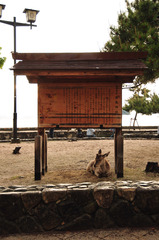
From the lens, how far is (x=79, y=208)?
3.76 meters

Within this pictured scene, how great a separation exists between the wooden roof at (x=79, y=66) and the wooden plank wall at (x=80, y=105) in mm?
248

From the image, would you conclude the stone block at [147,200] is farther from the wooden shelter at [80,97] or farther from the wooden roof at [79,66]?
the wooden roof at [79,66]

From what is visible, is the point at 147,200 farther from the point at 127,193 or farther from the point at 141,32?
the point at 141,32

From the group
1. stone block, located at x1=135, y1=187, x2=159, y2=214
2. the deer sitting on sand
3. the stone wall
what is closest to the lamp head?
the deer sitting on sand

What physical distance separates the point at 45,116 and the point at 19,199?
258 cm

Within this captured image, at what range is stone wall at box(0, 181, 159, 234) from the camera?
12.1 feet

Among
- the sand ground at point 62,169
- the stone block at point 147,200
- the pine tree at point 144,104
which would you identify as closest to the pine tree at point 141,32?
the sand ground at point 62,169

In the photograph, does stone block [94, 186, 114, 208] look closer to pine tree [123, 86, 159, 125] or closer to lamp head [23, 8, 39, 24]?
lamp head [23, 8, 39, 24]

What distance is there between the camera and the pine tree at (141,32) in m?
9.69

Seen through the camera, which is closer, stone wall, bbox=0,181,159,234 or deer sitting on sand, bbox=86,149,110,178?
stone wall, bbox=0,181,159,234

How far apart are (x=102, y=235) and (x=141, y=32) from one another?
28.3 feet

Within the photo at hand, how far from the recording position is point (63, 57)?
572 centimetres

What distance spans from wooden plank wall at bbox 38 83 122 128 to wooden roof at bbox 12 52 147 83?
25 centimetres

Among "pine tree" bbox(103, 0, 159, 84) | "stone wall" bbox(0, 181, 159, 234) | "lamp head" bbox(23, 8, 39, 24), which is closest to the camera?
"stone wall" bbox(0, 181, 159, 234)
